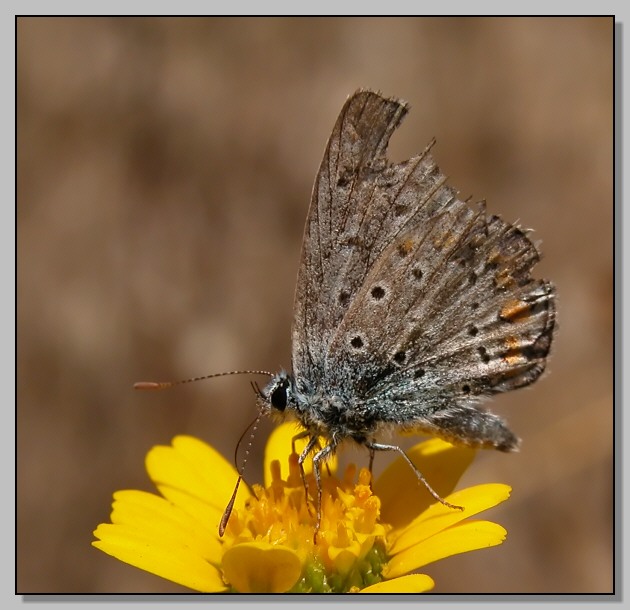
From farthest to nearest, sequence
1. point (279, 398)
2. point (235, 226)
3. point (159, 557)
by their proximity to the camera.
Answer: point (235, 226) < point (279, 398) < point (159, 557)

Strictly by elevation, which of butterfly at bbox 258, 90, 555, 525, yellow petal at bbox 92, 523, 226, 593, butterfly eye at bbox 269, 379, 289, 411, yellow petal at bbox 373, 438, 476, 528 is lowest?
yellow petal at bbox 92, 523, 226, 593

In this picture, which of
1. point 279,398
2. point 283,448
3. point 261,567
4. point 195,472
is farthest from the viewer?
point 283,448

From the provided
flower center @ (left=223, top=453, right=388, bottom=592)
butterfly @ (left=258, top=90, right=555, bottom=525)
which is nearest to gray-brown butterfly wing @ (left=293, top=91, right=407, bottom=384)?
butterfly @ (left=258, top=90, right=555, bottom=525)

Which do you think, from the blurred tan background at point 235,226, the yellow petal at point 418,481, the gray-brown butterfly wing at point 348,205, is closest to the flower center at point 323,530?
the yellow petal at point 418,481

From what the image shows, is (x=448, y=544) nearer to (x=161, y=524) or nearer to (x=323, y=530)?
(x=323, y=530)

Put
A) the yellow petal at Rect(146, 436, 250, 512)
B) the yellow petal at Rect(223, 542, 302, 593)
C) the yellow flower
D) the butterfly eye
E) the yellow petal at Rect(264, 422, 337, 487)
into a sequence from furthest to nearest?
the yellow petal at Rect(264, 422, 337, 487) → the yellow petal at Rect(146, 436, 250, 512) → the butterfly eye → the yellow flower → the yellow petal at Rect(223, 542, 302, 593)

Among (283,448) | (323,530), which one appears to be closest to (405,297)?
(323,530)

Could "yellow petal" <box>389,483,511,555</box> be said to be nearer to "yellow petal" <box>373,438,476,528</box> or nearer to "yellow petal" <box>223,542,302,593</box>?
"yellow petal" <box>373,438,476,528</box>
